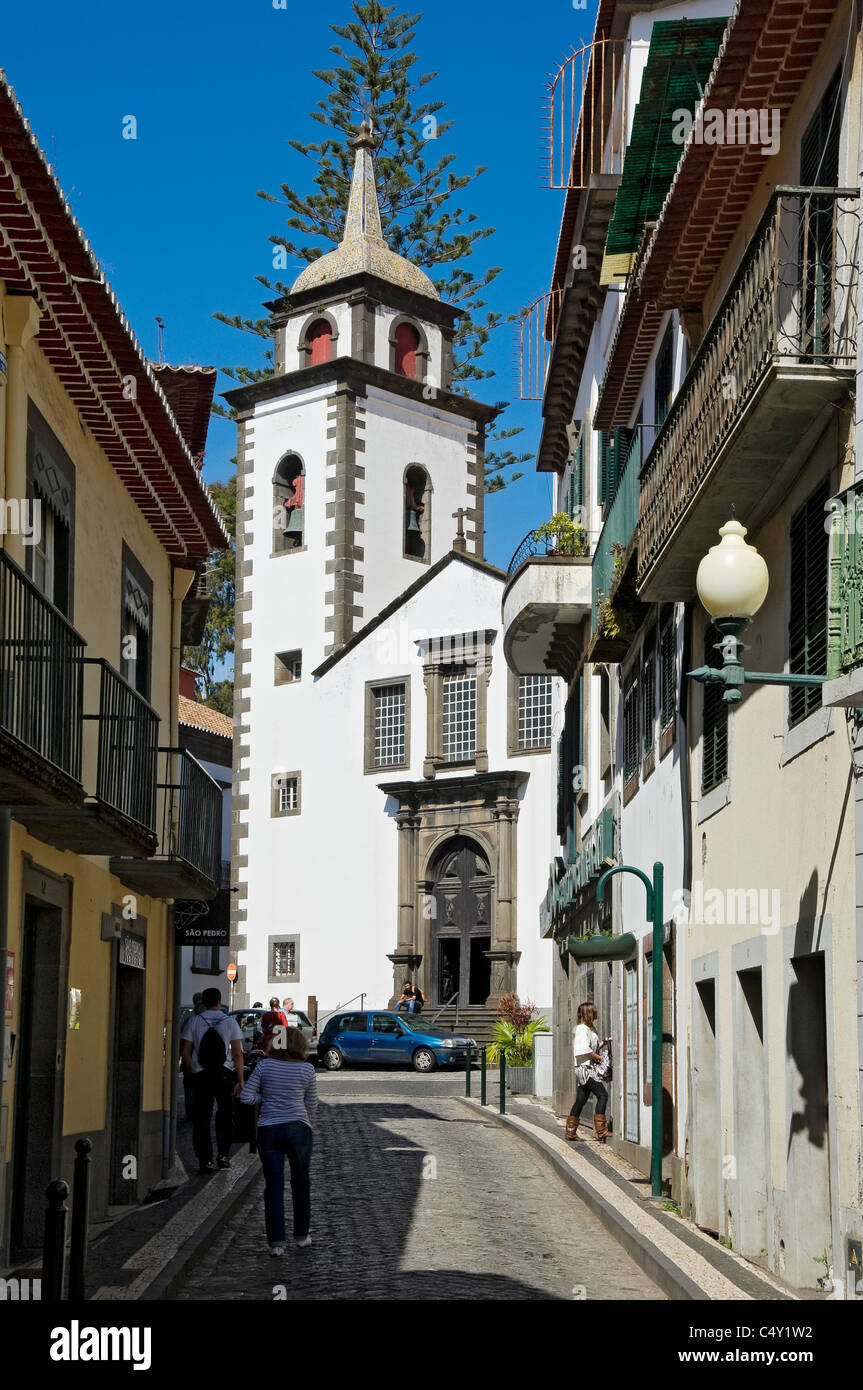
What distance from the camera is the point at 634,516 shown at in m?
17.1

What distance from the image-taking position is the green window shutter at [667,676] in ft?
53.8

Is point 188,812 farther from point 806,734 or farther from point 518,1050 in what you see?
point 518,1050

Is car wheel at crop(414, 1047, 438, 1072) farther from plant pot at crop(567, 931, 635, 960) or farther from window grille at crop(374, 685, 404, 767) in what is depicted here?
plant pot at crop(567, 931, 635, 960)

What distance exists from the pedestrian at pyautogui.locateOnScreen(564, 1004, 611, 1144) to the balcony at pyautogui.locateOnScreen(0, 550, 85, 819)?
10.0 metres

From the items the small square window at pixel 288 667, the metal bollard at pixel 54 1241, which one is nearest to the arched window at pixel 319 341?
the small square window at pixel 288 667

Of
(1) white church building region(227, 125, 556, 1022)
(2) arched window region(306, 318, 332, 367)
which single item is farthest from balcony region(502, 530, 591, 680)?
(2) arched window region(306, 318, 332, 367)

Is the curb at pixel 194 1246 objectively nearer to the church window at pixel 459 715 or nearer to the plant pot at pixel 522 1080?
the plant pot at pixel 522 1080

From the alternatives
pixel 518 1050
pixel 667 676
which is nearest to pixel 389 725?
pixel 518 1050

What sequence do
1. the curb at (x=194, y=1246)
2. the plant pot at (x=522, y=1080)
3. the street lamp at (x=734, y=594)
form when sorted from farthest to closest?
the plant pot at (x=522, y=1080)
the curb at (x=194, y=1246)
the street lamp at (x=734, y=594)

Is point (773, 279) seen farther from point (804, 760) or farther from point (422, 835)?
point (422, 835)

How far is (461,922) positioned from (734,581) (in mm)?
34729

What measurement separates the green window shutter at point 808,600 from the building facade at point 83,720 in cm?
427

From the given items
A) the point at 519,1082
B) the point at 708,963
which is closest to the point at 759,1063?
the point at 708,963

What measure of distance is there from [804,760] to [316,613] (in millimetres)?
37004
